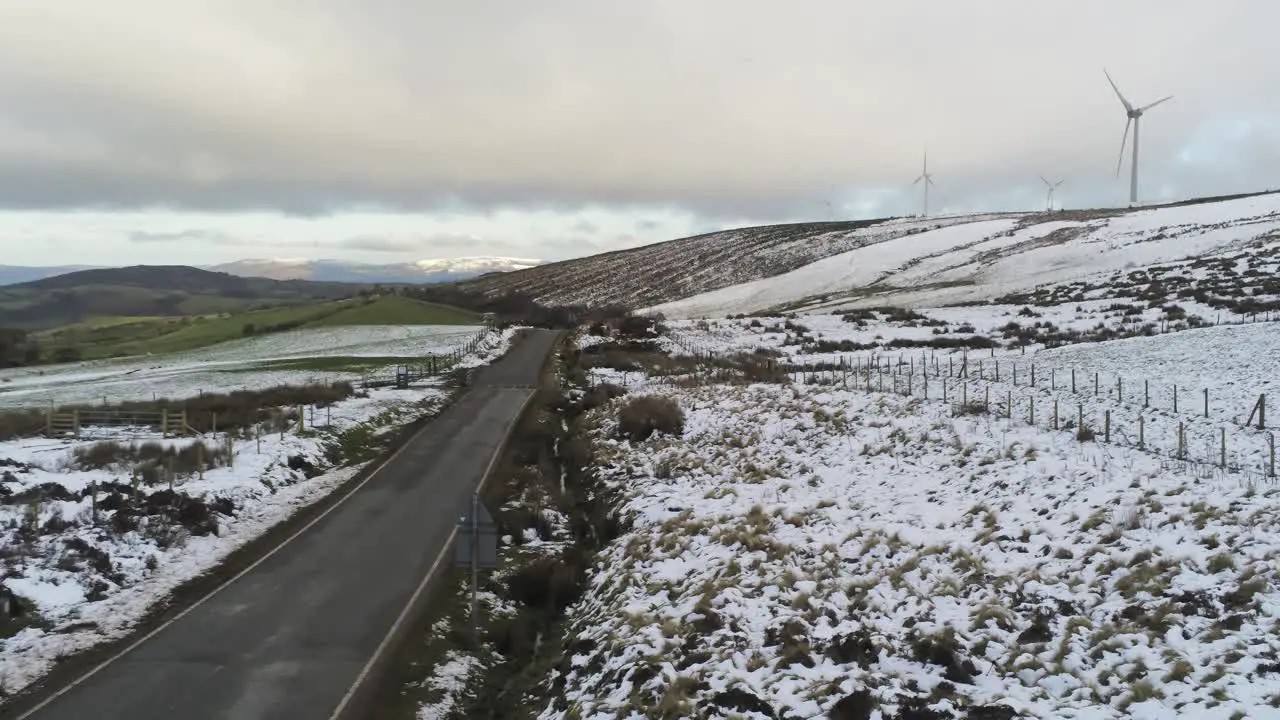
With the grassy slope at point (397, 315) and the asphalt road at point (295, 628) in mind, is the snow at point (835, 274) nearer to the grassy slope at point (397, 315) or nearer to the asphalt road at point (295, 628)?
the grassy slope at point (397, 315)

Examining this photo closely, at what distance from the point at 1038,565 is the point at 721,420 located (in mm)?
15841

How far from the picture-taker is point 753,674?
10586 millimetres

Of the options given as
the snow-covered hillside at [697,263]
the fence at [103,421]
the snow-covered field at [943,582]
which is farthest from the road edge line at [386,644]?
the snow-covered hillside at [697,263]

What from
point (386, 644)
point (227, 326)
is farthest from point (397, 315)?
point (386, 644)

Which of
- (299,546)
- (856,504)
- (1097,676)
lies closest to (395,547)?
(299,546)

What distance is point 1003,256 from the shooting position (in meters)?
101

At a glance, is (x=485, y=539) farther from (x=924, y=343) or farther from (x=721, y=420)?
(x=924, y=343)

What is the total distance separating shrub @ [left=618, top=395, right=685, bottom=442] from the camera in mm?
27688

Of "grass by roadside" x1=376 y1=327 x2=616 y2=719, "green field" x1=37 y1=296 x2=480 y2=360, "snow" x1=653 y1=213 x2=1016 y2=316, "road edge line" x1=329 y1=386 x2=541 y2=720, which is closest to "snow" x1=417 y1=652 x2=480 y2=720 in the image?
"grass by roadside" x1=376 y1=327 x2=616 y2=719

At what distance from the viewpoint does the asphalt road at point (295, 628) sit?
37.4 ft

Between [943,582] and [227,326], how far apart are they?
377ft

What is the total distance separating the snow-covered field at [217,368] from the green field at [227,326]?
675 cm

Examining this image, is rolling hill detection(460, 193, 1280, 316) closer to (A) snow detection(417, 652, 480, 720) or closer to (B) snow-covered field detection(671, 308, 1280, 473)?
(B) snow-covered field detection(671, 308, 1280, 473)

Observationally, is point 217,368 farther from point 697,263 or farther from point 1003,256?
point 697,263
